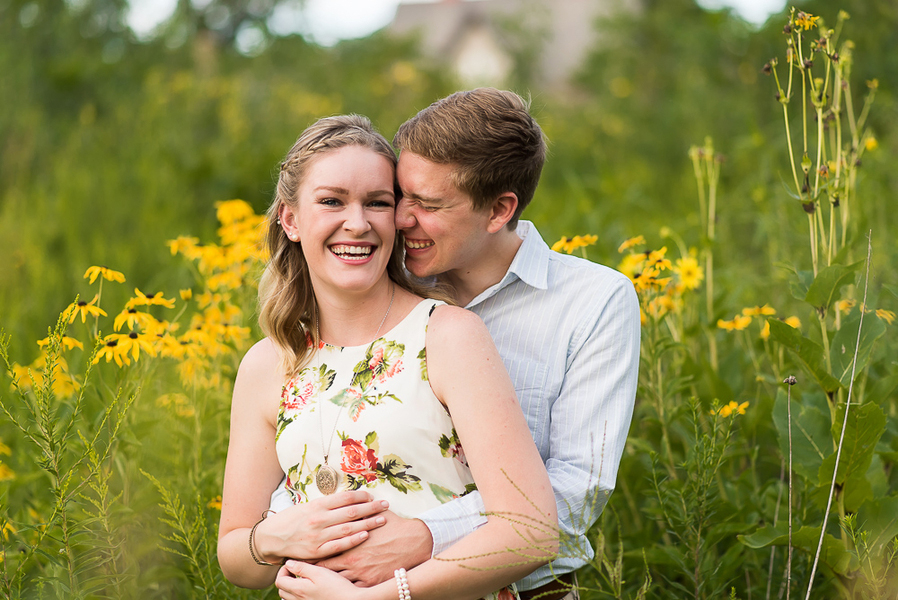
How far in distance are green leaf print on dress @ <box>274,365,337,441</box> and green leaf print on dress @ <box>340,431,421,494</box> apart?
13 cm

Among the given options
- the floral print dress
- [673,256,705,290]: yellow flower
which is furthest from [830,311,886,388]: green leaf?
the floral print dress

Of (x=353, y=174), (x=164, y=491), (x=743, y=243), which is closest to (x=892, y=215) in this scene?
(x=743, y=243)

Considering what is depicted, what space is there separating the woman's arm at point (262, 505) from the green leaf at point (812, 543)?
2.71 feet

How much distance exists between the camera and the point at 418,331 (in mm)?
1511

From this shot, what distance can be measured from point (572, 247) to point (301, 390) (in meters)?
0.90

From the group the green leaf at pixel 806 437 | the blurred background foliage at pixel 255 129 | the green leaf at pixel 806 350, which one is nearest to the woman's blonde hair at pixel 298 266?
the green leaf at pixel 806 350

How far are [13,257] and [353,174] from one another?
3126 mm

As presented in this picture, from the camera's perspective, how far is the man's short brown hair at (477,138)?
5.40 feet

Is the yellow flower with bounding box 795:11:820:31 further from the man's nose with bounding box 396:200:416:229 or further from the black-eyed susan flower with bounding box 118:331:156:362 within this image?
the black-eyed susan flower with bounding box 118:331:156:362

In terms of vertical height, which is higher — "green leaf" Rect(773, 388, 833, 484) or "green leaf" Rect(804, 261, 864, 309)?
"green leaf" Rect(804, 261, 864, 309)

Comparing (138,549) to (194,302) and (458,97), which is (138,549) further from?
(194,302)

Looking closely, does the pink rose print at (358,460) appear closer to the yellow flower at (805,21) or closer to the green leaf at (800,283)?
the green leaf at (800,283)

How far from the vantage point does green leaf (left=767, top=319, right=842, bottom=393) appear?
→ 5.22ft

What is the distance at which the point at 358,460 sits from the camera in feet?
4.75
